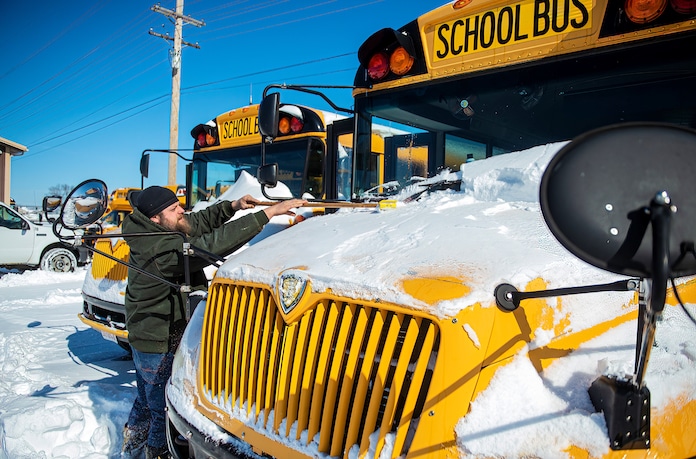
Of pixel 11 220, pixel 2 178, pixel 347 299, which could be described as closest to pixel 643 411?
pixel 347 299

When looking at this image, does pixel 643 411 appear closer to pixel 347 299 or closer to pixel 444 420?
pixel 444 420

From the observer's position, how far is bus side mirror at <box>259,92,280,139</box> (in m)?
3.06

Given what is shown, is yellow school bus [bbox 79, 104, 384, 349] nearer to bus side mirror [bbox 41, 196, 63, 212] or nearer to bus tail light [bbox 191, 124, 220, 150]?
bus tail light [bbox 191, 124, 220, 150]

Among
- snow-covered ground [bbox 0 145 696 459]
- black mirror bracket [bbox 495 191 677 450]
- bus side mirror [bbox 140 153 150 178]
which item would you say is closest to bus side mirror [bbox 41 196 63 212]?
bus side mirror [bbox 140 153 150 178]

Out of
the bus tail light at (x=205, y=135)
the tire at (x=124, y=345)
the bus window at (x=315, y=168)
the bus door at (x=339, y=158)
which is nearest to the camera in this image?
the bus door at (x=339, y=158)

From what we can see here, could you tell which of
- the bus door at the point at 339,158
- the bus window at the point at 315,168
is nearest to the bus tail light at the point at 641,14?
the bus door at the point at 339,158

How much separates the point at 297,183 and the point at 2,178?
15116mm

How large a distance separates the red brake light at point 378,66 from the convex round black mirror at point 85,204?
192cm

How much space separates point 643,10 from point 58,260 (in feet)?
39.2

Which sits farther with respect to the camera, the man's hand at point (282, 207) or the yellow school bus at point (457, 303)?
the man's hand at point (282, 207)

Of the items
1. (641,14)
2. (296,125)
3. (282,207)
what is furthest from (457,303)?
(296,125)

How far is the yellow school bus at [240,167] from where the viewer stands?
405 centimetres

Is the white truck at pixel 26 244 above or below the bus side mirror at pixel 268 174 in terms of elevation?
below

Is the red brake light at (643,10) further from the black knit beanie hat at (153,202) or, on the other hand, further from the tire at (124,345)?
the tire at (124,345)
